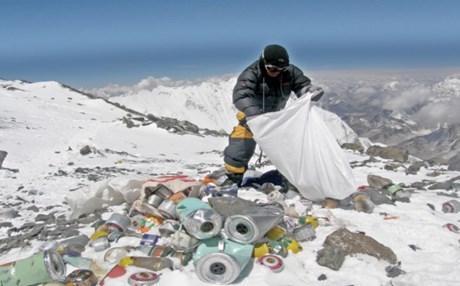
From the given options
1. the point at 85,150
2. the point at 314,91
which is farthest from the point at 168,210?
the point at 85,150

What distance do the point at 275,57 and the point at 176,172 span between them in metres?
6.52

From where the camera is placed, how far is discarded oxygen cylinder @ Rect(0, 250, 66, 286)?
3.86 metres

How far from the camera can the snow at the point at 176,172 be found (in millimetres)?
4207

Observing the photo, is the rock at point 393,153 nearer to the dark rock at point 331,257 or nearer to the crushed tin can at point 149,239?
the dark rock at point 331,257

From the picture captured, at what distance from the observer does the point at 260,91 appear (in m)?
6.61

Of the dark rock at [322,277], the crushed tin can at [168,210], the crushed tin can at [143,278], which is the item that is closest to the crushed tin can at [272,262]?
the dark rock at [322,277]

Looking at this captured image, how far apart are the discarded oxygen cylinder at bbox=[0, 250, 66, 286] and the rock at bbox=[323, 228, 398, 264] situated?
2937 millimetres

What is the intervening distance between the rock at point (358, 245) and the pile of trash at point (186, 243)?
0.4 inches

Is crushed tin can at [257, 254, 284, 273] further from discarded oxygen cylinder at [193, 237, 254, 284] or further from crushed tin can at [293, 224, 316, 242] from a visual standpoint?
crushed tin can at [293, 224, 316, 242]

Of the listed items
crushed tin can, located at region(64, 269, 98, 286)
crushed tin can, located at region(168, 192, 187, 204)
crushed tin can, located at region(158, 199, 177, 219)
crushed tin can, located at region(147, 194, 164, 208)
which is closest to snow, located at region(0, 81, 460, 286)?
crushed tin can, located at region(64, 269, 98, 286)

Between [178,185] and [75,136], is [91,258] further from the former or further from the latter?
[75,136]

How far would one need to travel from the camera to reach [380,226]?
5457mm

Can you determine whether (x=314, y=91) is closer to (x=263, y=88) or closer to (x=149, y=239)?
(x=263, y=88)

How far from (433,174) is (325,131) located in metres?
5.07
